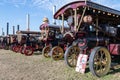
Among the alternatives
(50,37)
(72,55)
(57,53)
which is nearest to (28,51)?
(50,37)

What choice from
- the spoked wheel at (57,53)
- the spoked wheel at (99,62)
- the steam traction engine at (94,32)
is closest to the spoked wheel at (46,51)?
the spoked wheel at (57,53)

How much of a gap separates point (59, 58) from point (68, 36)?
10.4 ft

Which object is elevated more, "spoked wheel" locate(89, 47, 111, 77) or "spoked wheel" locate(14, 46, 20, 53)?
"spoked wheel" locate(89, 47, 111, 77)

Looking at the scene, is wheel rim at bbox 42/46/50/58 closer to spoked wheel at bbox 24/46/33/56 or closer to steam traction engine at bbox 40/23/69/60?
steam traction engine at bbox 40/23/69/60

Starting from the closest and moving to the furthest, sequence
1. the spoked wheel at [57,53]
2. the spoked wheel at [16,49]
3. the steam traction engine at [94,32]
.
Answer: the steam traction engine at [94,32] < the spoked wheel at [57,53] < the spoked wheel at [16,49]

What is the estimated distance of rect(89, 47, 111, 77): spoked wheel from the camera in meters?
6.26

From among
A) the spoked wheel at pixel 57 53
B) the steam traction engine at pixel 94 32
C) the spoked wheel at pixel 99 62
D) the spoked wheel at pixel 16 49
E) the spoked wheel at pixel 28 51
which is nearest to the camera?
the spoked wheel at pixel 99 62

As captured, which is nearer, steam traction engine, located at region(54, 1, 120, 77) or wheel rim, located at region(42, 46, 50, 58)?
steam traction engine, located at region(54, 1, 120, 77)

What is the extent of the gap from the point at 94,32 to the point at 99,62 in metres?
1.39

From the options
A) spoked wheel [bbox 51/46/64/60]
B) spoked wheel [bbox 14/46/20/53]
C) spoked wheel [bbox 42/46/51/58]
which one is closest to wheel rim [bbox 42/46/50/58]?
spoked wheel [bbox 42/46/51/58]

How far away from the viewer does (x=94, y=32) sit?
7719mm

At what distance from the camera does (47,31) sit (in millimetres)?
11672

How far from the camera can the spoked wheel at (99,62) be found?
6.26 metres

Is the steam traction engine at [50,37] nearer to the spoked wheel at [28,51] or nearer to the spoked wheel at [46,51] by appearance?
the spoked wheel at [46,51]
